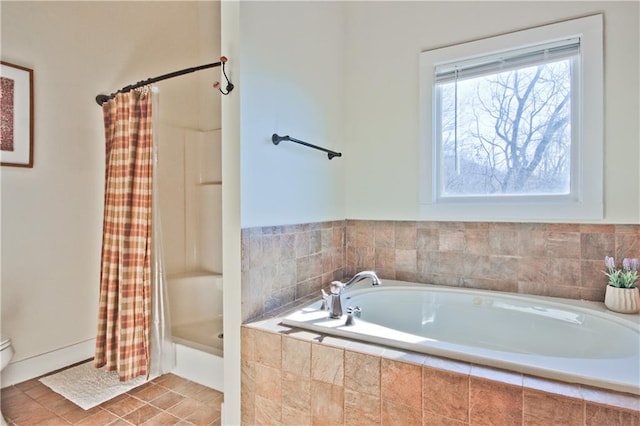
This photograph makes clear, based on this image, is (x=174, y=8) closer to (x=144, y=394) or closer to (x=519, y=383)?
(x=144, y=394)

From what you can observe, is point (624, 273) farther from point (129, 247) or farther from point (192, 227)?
point (192, 227)

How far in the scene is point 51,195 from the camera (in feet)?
7.38

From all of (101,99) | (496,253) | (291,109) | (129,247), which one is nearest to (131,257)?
(129,247)

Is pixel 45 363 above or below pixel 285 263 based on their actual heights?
below

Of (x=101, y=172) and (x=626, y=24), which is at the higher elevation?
(x=626, y=24)

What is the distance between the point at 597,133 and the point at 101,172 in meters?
3.20

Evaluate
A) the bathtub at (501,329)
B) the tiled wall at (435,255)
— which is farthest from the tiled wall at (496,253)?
the bathtub at (501,329)

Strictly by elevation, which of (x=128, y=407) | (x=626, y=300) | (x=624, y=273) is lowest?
(x=128, y=407)

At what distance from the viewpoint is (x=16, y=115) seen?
2094 mm

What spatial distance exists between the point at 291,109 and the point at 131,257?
126 centimetres

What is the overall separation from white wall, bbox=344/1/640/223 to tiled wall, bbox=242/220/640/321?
139 mm

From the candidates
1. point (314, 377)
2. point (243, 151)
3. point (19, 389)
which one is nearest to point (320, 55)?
point (243, 151)

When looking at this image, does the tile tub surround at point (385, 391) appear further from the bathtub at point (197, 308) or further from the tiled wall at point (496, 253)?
the tiled wall at point (496, 253)

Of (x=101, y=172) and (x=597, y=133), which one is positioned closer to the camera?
(x=597, y=133)
